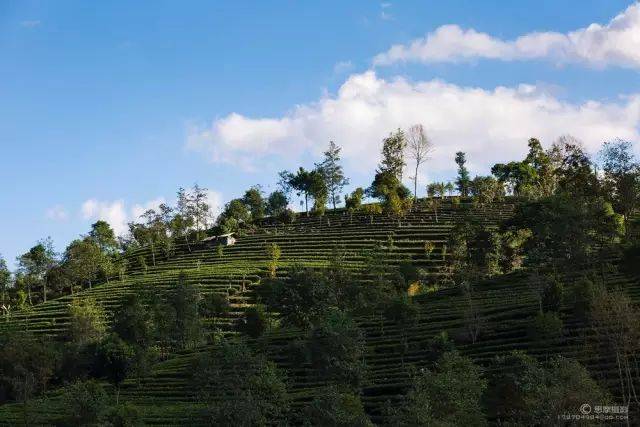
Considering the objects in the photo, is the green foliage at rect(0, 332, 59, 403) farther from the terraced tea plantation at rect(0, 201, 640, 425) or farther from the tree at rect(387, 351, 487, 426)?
the tree at rect(387, 351, 487, 426)

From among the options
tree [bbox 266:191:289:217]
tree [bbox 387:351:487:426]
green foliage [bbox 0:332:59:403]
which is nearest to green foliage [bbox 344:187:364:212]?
tree [bbox 266:191:289:217]

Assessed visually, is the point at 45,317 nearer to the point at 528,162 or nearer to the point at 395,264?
the point at 395,264

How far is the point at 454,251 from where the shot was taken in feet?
280

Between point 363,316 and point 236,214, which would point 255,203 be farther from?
point 363,316

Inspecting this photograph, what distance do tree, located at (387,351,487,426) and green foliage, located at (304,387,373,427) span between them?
5.54ft

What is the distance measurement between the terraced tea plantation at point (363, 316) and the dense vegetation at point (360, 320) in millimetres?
267

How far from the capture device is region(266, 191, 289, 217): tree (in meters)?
137

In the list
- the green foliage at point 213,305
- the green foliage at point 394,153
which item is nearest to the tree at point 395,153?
the green foliage at point 394,153

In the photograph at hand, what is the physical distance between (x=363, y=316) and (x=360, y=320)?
121 centimetres

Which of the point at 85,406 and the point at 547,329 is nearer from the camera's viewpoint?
the point at 85,406

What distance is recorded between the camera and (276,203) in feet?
448

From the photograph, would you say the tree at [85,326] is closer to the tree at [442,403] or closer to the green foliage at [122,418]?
the green foliage at [122,418]

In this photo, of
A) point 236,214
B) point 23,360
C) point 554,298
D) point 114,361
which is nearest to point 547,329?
point 554,298

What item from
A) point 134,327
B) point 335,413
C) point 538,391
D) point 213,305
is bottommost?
point 335,413
